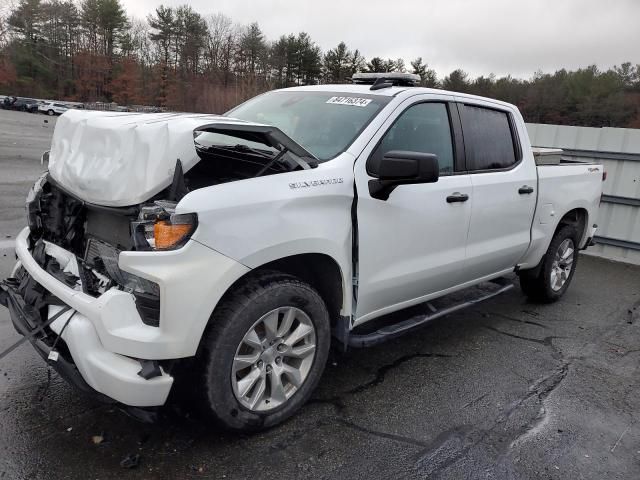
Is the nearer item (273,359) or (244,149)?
(273,359)

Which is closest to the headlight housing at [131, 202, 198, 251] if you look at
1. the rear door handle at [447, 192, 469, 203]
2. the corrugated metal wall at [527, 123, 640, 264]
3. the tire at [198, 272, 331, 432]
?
the tire at [198, 272, 331, 432]

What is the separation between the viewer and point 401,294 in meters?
3.52

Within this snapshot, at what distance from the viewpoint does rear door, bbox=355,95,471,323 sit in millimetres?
3156

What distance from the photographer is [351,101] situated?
143 inches

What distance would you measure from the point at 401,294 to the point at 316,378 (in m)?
0.86

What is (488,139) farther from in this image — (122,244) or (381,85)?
(122,244)

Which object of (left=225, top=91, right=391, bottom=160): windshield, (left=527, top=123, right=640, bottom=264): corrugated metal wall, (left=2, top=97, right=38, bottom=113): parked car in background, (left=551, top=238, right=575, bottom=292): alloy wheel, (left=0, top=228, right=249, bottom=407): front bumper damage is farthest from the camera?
(left=2, top=97, right=38, bottom=113): parked car in background

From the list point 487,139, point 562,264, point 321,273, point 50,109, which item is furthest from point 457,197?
point 50,109

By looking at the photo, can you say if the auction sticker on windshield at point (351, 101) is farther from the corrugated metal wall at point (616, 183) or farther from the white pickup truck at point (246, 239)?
the corrugated metal wall at point (616, 183)

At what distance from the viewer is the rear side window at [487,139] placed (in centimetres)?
407

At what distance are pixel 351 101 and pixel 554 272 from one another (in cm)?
314

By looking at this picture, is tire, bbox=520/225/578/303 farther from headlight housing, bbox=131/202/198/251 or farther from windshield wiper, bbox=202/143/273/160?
headlight housing, bbox=131/202/198/251

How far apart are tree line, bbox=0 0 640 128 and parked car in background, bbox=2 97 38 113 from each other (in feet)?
A: 64.6

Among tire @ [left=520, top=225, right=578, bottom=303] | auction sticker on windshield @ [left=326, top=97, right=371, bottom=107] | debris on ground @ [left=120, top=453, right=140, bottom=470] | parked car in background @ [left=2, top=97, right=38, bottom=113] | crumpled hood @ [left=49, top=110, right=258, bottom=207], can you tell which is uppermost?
parked car in background @ [left=2, top=97, right=38, bottom=113]
